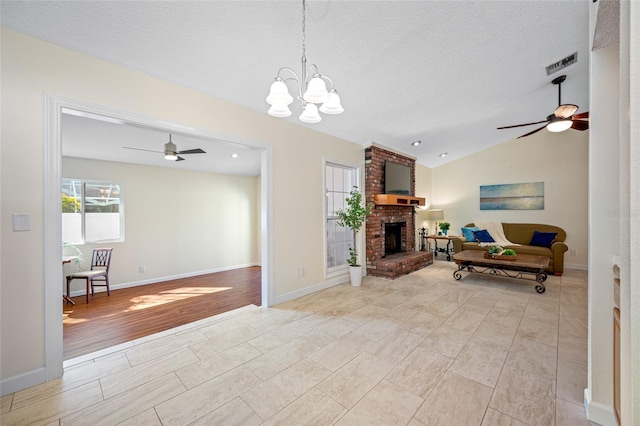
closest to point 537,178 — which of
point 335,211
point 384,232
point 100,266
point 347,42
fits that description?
point 384,232

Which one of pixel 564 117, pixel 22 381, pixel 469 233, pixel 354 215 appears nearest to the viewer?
pixel 22 381

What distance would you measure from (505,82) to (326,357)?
4133 mm

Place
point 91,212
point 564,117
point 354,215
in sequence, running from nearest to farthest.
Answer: point 564,117 → point 354,215 → point 91,212

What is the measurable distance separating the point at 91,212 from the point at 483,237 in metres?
8.25

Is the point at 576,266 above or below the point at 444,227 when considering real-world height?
below

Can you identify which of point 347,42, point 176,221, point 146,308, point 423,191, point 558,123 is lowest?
point 146,308

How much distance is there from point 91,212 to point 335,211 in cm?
445

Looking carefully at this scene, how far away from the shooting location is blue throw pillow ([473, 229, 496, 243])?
6.15 meters

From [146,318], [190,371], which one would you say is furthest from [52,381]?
[146,318]

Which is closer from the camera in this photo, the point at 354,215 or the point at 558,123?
the point at 558,123

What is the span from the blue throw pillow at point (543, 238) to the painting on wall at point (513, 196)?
2.74 feet

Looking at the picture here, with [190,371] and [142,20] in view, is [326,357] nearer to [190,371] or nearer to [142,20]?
[190,371]

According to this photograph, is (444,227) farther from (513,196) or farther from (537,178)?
(537,178)

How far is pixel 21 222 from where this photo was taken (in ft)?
6.40
